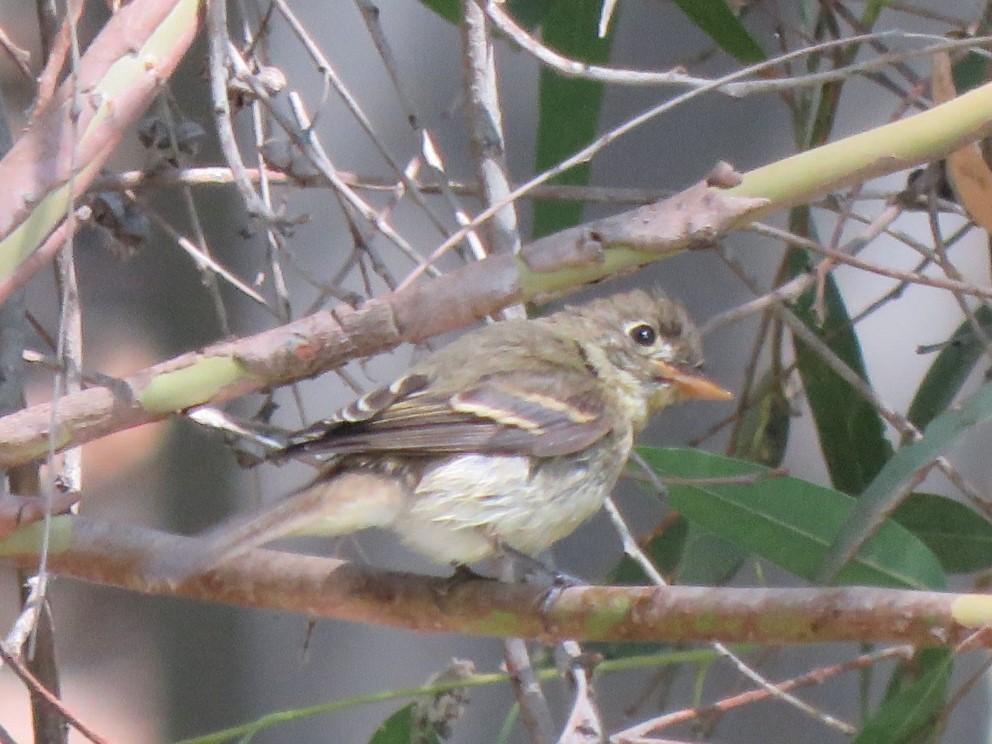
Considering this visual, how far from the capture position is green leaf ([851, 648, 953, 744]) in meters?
1.47

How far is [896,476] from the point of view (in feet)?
4.34

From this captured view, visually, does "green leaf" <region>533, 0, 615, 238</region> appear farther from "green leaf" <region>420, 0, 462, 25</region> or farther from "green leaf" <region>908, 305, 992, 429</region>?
"green leaf" <region>908, 305, 992, 429</region>

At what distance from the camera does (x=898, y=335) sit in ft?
8.31

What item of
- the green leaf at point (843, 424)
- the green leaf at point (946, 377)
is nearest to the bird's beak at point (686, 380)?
the green leaf at point (843, 424)

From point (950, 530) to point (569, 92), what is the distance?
920mm

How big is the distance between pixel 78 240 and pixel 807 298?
1.43 meters

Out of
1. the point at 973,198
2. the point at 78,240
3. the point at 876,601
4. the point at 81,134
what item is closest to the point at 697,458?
the point at 973,198

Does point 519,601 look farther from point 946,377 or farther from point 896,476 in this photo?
point 946,377

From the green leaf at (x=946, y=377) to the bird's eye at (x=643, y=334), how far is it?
0.51 metres

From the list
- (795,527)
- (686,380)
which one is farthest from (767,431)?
(795,527)

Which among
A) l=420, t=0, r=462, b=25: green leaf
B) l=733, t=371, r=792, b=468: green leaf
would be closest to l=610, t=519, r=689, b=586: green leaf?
l=733, t=371, r=792, b=468: green leaf

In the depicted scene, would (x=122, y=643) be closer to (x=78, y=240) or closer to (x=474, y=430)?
(x=78, y=240)

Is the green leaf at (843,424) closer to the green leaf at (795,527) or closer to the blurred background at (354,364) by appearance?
the green leaf at (795,527)

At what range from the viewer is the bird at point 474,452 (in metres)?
1.36
